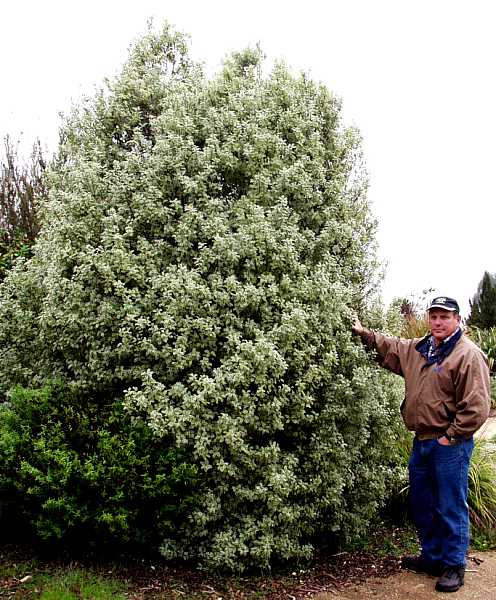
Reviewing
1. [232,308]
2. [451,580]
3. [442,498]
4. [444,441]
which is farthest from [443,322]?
[451,580]

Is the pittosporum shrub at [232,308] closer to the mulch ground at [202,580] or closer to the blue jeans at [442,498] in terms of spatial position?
the mulch ground at [202,580]

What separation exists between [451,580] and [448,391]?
1441 millimetres

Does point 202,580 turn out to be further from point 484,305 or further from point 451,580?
point 484,305

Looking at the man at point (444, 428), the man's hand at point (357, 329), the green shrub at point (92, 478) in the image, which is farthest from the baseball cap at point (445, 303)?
the green shrub at point (92, 478)

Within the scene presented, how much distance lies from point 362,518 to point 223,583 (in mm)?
1459

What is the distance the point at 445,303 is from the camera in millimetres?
5000

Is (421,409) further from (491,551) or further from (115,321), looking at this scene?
(115,321)

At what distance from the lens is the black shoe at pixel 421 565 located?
5.23m

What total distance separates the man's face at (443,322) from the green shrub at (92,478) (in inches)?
83.5

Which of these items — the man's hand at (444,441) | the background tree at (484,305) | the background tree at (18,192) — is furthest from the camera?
the background tree at (484,305)

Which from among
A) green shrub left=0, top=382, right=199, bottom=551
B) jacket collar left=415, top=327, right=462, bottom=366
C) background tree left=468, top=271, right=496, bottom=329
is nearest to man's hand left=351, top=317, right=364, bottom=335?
jacket collar left=415, top=327, right=462, bottom=366

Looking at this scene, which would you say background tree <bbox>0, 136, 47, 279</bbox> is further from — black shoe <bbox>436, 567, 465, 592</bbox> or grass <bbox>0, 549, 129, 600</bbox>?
black shoe <bbox>436, 567, 465, 592</bbox>

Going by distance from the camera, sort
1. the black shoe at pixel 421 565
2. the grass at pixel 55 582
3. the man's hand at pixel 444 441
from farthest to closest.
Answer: the black shoe at pixel 421 565, the man's hand at pixel 444 441, the grass at pixel 55 582

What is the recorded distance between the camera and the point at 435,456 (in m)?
4.98
